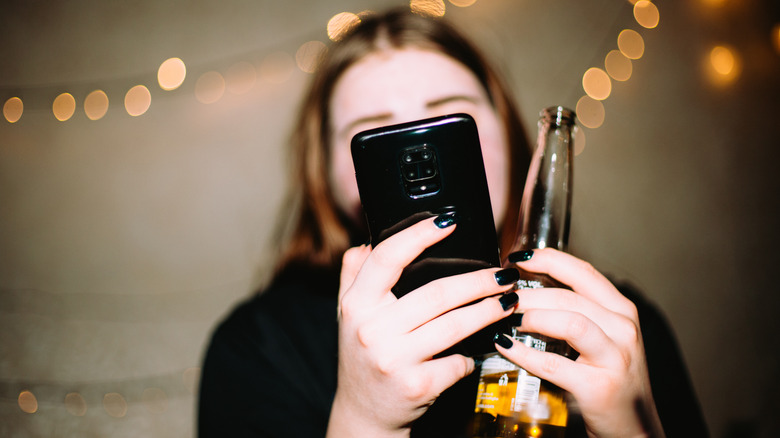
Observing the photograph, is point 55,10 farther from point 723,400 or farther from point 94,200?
point 723,400

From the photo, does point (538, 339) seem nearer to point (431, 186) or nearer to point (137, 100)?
point (431, 186)

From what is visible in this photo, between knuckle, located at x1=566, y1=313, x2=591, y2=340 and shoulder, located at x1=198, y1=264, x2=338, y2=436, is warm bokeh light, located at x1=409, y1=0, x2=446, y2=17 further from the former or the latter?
knuckle, located at x1=566, y1=313, x2=591, y2=340

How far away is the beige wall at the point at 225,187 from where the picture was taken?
115 cm

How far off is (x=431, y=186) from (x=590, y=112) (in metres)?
1.34

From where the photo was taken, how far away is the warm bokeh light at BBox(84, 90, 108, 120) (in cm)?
121

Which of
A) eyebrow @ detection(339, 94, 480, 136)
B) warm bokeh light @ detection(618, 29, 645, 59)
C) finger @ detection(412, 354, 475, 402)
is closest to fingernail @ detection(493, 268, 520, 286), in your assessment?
finger @ detection(412, 354, 475, 402)

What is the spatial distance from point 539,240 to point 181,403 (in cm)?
125

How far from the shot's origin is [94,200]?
1.21m

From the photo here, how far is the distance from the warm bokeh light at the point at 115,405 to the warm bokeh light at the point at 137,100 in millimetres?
909

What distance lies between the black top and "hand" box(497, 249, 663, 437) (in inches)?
9.9

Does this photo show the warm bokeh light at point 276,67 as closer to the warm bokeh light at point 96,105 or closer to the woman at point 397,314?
the woman at point 397,314

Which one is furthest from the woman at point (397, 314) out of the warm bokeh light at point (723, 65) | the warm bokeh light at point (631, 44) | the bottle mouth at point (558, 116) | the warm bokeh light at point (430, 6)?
the warm bokeh light at point (723, 65)

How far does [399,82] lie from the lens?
0.75 m

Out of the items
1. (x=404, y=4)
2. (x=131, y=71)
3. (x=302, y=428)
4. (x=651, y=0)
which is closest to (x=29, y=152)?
(x=131, y=71)
